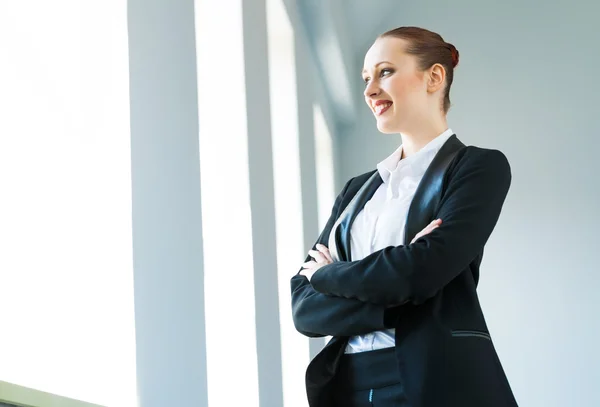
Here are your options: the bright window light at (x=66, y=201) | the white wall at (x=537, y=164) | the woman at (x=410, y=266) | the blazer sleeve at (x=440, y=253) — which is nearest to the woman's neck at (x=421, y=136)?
the woman at (x=410, y=266)

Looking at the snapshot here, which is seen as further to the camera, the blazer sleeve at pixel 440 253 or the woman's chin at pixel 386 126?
the woman's chin at pixel 386 126

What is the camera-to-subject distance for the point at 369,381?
1.71m

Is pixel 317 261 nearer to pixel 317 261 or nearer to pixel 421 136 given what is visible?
pixel 317 261

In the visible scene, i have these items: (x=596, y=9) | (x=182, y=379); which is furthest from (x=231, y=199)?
(x=596, y=9)

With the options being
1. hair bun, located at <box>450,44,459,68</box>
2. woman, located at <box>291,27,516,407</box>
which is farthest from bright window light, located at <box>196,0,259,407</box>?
hair bun, located at <box>450,44,459,68</box>

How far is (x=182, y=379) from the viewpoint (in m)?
2.24

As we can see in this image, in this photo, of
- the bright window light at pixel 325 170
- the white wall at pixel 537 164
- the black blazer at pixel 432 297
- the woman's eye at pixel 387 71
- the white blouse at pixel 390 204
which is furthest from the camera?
the white wall at pixel 537 164

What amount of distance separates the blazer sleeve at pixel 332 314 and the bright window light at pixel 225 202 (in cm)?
121

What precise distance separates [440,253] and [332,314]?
0.76 ft

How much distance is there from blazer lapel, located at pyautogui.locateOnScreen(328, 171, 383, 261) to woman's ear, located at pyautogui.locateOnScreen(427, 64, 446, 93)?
22 cm

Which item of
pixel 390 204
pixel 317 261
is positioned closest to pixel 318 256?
pixel 317 261

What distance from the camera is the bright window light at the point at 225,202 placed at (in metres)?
3.09

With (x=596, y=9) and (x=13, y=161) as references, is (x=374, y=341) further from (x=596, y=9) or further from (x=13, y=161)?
(x=596, y=9)

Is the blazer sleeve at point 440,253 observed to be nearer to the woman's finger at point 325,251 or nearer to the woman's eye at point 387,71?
the woman's finger at point 325,251
